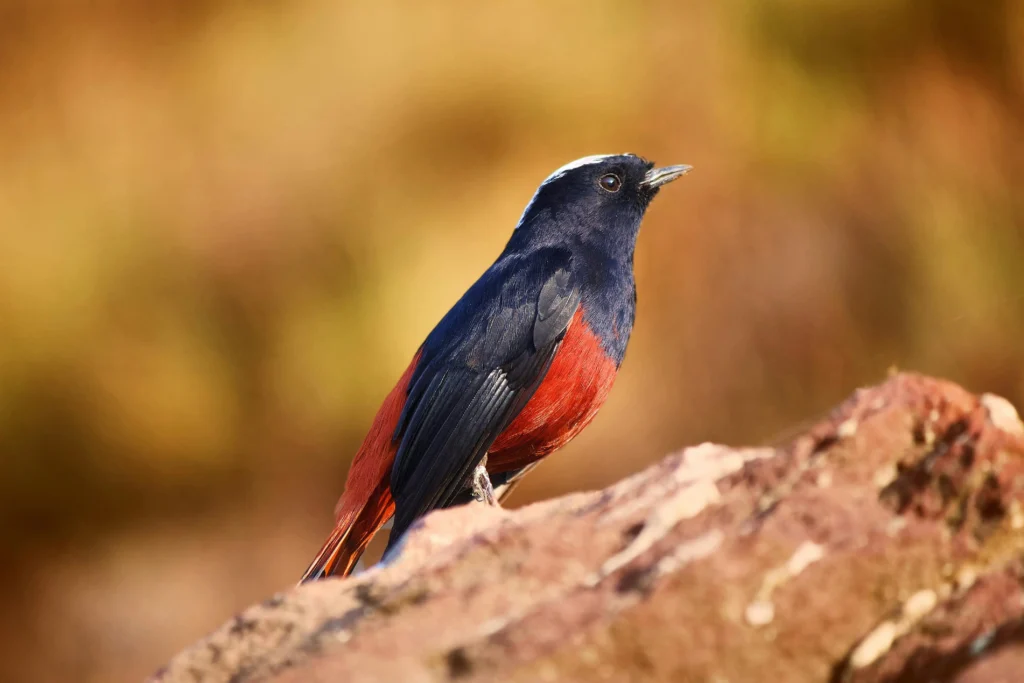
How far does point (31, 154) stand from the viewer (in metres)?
7.50

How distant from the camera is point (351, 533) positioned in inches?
154

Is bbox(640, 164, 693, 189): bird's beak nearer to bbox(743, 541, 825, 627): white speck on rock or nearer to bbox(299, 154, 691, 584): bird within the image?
bbox(299, 154, 691, 584): bird

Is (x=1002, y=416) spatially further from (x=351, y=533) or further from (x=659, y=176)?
(x=659, y=176)

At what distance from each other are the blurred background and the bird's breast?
3774 mm

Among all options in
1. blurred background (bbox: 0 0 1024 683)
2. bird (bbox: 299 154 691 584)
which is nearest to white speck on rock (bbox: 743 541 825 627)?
bird (bbox: 299 154 691 584)

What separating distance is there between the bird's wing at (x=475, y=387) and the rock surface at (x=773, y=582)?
5.07ft

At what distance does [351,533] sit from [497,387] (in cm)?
68

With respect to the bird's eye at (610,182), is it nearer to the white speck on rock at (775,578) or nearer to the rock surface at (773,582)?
the rock surface at (773,582)

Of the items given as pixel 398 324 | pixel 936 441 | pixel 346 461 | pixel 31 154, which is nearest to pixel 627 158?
pixel 936 441

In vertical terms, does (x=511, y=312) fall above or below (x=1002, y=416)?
above

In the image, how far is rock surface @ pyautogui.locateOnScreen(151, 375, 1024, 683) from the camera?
190 cm

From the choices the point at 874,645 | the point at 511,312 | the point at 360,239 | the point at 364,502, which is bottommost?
the point at 874,645

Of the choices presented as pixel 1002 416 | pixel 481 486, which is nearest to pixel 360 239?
pixel 481 486

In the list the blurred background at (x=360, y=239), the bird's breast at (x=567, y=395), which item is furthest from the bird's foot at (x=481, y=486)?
the blurred background at (x=360, y=239)
